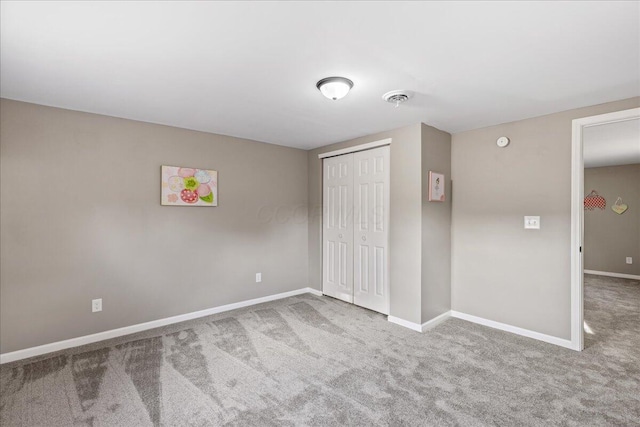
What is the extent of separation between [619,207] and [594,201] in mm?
403

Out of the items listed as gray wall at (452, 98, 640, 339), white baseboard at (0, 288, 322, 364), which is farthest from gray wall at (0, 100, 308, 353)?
gray wall at (452, 98, 640, 339)

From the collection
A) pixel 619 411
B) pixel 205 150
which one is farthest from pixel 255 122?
pixel 619 411

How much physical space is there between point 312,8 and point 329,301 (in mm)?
3555

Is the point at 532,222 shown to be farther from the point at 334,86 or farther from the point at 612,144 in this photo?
the point at 612,144

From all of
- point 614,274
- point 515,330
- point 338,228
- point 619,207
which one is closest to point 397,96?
point 338,228

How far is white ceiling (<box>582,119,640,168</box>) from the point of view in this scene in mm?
3648

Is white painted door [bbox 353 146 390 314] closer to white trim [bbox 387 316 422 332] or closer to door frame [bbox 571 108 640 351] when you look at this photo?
white trim [bbox 387 316 422 332]

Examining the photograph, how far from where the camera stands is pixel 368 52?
186 cm

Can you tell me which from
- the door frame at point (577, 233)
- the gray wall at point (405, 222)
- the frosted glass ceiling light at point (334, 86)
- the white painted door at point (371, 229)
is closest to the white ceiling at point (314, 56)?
the frosted glass ceiling light at point (334, 86)

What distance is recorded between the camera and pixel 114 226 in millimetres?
3100

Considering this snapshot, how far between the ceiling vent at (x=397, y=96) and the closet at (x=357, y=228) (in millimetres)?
1079

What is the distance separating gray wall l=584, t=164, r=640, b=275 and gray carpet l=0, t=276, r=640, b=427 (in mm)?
3420

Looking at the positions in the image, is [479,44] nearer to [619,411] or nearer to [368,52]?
[368,52]

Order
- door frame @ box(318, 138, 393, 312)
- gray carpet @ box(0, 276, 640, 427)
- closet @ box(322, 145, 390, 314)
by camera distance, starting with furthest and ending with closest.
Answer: closet @ box(322, 145, 390, 314) → door frame @ box(318, 138, 393, 312) → gray carpet @ box(0, 276, 640, 427)
